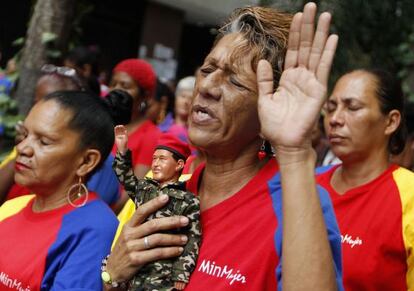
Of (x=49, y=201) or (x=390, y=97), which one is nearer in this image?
(x=49, y=201)

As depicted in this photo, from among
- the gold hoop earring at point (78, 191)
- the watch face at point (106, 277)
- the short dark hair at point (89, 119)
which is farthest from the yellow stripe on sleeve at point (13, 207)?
the watch face at point (106, 277)

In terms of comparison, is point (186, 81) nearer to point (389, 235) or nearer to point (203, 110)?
point (389, 235)

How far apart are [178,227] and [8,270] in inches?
35.5

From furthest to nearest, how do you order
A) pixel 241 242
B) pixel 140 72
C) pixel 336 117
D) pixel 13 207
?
pixel 140 72 → pixel 336 117 → pixel 13 207 → pixel 241 242

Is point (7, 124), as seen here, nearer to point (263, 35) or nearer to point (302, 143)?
point (263, 35)

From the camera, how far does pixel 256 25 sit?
2.15 metres

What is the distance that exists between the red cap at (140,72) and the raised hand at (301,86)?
317 centimetres

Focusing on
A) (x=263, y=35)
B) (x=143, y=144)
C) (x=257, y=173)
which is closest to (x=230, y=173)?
(x=257, y=173)

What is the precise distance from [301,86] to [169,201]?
627 mm

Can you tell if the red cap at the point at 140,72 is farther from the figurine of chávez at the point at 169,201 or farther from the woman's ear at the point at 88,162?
the figurine of chávez at the point at 169,201

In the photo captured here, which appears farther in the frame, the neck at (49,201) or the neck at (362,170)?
the neck at (362,170)

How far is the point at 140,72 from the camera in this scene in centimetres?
491

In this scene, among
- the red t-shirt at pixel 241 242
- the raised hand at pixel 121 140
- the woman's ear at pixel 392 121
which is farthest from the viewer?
the woman's ear at pixel 392 121

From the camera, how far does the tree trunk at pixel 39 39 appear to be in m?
5.02
